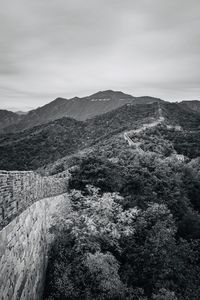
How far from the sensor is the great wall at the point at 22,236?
16.3 ft

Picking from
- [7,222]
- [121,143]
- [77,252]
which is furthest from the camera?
[121,143]

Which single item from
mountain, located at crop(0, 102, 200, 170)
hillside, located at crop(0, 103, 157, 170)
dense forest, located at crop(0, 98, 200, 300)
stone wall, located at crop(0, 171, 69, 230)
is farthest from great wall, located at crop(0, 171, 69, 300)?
hillside, located at crop(0, 103, 157, 170)

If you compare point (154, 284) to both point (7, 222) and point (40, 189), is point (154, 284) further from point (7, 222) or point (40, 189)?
point (7, 222)

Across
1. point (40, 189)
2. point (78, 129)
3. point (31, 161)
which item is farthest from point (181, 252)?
point (78, 129)

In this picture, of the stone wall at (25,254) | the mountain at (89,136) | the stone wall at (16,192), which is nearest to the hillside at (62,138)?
the mountain at (89,136)

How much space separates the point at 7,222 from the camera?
16.7 ft

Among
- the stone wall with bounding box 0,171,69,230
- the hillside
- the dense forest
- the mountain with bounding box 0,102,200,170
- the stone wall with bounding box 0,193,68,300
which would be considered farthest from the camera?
the hillside

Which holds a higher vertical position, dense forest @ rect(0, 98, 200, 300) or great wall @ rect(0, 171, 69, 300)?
great wall @ rect(0, 171, 69, 300)

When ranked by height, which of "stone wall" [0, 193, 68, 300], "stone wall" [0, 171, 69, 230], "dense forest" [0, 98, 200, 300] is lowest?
"dense forest" [0, 98, 200, 300]

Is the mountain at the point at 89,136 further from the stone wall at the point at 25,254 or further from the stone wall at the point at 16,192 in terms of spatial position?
the stone wall at the point at 16,192

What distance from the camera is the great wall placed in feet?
16.3

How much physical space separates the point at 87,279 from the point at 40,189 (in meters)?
3.35

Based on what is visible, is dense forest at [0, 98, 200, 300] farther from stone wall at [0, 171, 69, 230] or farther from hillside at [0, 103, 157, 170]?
hillside at [0, 103, 157, 170]

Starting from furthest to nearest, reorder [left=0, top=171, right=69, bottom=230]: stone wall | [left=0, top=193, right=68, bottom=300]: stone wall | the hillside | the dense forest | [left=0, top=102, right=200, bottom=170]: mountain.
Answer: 1. the hillside
2. [left=0, top=102, right=200, bottom=170]: mountain
3. the dense forest
4. [left=0, top=171, right=69, bottom=230]: stone wall
5. [left=0, top=193, right=68, bottom=300]: stone wall
